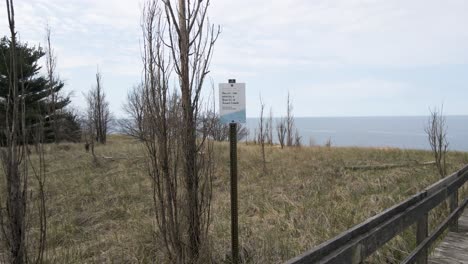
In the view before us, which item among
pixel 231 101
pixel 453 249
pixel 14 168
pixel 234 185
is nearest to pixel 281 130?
pixel 453 249

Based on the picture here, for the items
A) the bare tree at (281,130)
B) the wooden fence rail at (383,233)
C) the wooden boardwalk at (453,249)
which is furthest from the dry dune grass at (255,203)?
the bare tree at (281,130)

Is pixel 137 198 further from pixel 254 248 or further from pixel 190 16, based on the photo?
pixel 190 16

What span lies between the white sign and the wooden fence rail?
2072mm

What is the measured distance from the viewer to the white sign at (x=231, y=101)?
4.78 meters

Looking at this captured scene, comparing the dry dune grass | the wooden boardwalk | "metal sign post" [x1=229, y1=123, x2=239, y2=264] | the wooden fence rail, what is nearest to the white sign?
"metal sign post" [x1=229, y1=123, x2=239, y2=264]

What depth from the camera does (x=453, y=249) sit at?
518cm

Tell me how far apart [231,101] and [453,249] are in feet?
11.1

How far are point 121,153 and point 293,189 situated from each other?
11996 millimetres

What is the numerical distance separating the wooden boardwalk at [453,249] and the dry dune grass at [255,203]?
2.00ft

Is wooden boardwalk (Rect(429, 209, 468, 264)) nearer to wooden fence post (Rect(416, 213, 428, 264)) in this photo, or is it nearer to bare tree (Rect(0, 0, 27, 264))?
wooden fence post (Rect(416, 213, 428, 264))

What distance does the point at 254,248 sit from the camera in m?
5.66

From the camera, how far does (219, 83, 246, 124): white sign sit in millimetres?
4777

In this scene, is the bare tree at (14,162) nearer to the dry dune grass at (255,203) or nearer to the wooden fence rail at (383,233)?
the dry dune grass at (255,203)

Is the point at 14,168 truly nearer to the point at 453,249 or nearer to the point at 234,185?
the point at 234,185
